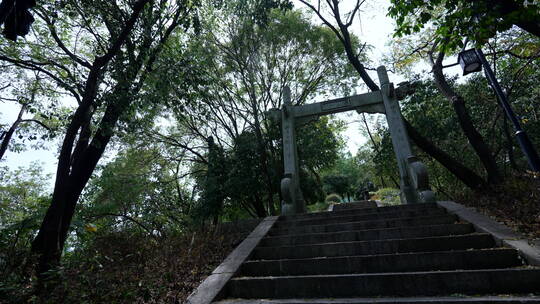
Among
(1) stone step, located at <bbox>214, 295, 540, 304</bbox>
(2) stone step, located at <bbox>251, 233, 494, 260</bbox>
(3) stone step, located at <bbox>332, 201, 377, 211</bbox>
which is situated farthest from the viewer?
(3) stone step, located at <bbox>332, 201, 377, 211</bbox>

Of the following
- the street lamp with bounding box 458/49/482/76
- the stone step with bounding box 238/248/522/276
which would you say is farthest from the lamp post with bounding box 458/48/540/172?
the stone step with bounding box 238/248/522/276

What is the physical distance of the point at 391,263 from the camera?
12.6ft

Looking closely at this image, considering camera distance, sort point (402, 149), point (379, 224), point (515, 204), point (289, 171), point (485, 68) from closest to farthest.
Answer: point (515, 204) → point (379, 224) → point (485, 68) → point (402, 149) → point (289, 171)

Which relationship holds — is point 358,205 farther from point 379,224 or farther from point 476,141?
point 379,224

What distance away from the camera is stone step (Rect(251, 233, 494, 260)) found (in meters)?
4.16

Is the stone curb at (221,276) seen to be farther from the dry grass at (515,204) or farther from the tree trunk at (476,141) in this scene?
the tree trunk at (476,141)

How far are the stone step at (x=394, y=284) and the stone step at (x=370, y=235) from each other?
150 cm

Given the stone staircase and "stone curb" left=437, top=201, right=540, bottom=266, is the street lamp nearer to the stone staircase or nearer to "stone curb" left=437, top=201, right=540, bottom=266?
"stone curb" left=437, top=201, right=540, bottom=266

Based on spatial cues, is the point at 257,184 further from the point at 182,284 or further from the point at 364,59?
the point at 364,59

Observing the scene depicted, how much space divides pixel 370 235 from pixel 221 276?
2.69 meters

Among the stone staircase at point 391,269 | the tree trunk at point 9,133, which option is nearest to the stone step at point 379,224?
the stone staircase at point 391,269

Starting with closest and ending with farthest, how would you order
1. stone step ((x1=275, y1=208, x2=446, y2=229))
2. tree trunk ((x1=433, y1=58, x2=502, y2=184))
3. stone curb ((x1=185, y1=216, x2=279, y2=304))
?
stone curb ((x1=185, y1=216, x2=279, y2=304))
stone step ((x1=275, y1=208, x2=446, y2=229))
tree trunk ((x1=433, y1=58, x2=502, y2=184))

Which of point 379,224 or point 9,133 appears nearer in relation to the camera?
point 379,224

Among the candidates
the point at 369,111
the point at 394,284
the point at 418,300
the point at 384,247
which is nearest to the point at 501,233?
the point at 384,247
